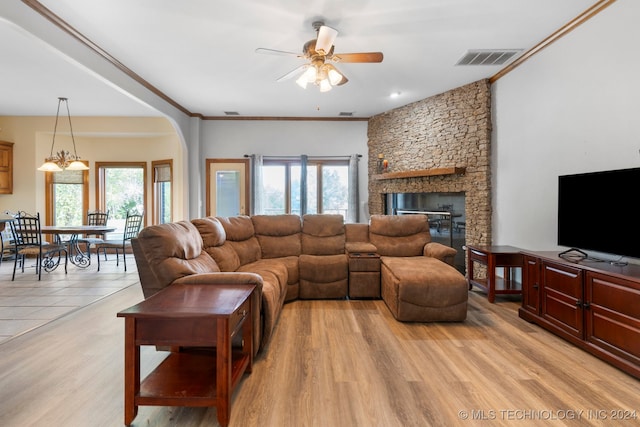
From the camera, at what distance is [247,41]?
131 inches

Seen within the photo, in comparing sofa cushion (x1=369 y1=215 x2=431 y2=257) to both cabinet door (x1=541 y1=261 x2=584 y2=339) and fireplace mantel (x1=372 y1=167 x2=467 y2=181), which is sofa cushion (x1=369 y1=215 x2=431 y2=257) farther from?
cabinet door (x1=541 y1=261 x2=584 y2=339)

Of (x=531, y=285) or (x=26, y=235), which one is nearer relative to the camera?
(x=531, y=285)

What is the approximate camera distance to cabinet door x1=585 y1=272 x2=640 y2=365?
1.98m

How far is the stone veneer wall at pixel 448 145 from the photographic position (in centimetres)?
438

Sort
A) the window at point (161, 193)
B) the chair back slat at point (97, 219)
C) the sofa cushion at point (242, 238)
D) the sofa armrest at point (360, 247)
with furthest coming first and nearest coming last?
1. the window at point (161, 193)
2. the chair back slat at point (97, 219)
3. the sofa armrest at point (360, 247)
4. the sofa cushion at point (242, 238)

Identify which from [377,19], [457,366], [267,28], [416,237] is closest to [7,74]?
[267,28]

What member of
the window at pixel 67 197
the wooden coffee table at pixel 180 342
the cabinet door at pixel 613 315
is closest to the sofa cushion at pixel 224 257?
the wooden coffee table at pixel 180 342

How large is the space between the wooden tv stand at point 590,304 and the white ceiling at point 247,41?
7.59ft

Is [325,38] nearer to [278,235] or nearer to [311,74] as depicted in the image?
[311,74]

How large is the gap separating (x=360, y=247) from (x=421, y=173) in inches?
76.9

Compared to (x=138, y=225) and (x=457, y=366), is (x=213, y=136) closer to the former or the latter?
(x=138, y=225)

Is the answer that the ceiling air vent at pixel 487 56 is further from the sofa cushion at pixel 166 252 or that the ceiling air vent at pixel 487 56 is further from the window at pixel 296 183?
the sofa cushion at pixel 166 252

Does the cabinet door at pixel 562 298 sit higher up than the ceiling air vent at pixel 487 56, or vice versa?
the ceiling air vent at pixel 487 56

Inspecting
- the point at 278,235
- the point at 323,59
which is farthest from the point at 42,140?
the point at 323,59
